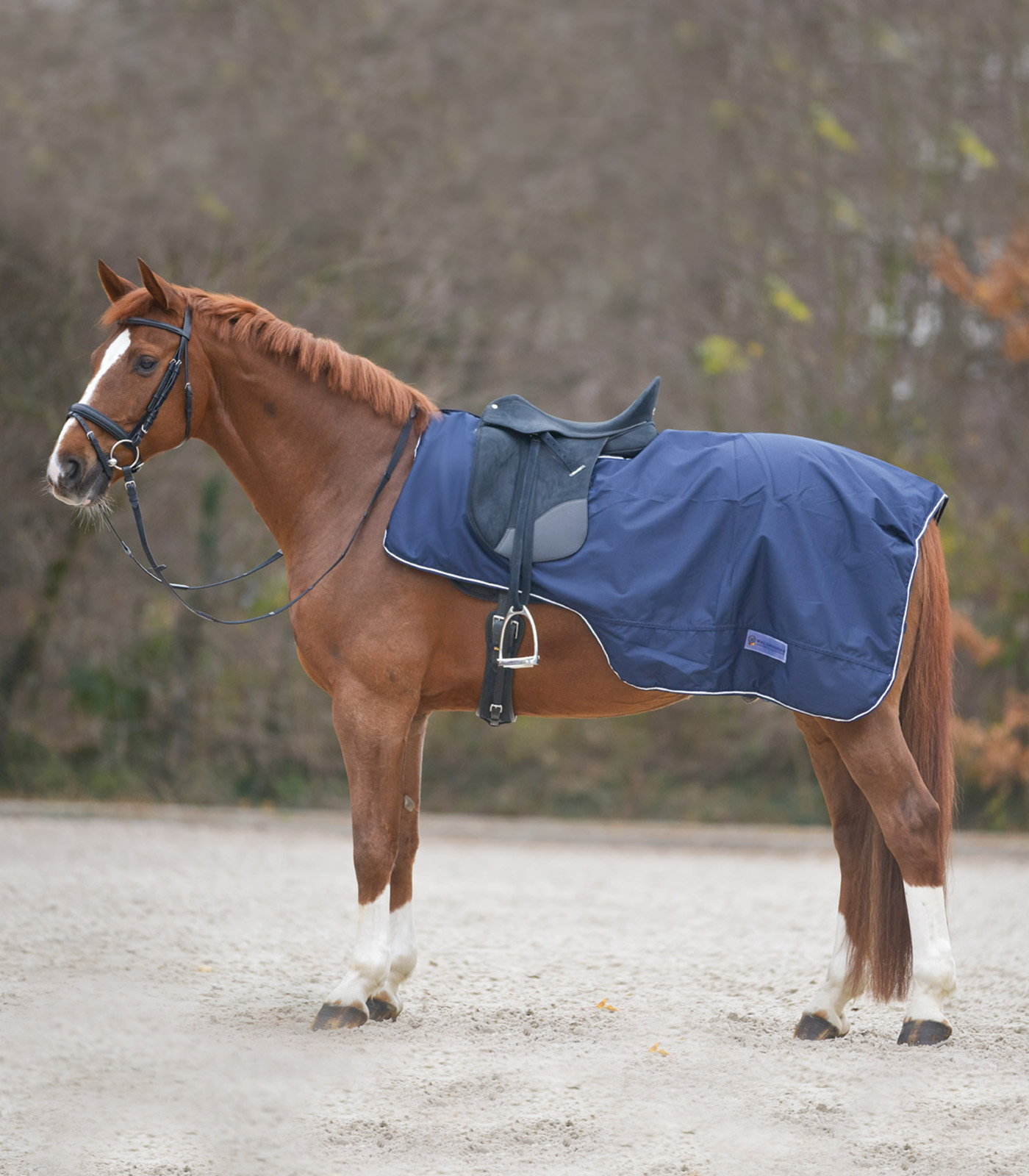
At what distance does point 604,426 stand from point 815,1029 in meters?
2.11

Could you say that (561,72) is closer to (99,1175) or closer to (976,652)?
(976,652)

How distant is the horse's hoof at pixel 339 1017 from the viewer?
3746 millimetres

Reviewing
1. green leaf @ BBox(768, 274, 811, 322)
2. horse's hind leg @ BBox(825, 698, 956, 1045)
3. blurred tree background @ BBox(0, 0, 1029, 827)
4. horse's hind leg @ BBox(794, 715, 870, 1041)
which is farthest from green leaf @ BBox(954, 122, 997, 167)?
horse's hind leg @ BBox(825, 698, 956, 1045)

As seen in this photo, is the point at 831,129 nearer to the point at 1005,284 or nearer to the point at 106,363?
the point at 1005,284

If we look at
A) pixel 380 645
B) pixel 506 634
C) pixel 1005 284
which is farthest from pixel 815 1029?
pixel 1005 284

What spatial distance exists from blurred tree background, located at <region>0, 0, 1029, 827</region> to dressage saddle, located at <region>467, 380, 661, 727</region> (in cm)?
615

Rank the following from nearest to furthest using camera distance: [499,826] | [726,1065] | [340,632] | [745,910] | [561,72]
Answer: [726,1065], [340,632], [745,910], [499,826], [561,72]

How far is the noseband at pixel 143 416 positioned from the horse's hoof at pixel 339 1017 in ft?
6.08

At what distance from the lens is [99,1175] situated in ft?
9.07

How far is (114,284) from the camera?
3.87 m

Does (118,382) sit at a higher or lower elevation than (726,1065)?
higher

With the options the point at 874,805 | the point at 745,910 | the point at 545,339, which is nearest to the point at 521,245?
the point at 545,339

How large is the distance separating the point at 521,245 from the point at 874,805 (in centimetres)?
912

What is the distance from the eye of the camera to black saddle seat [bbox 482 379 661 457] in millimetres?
3920
